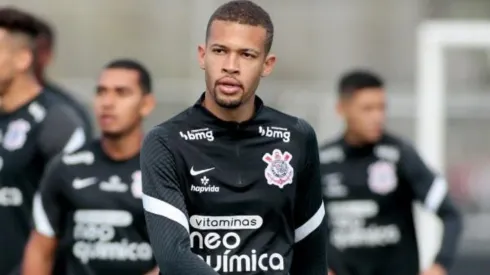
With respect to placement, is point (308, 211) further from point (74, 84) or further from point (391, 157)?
point (74, 84)

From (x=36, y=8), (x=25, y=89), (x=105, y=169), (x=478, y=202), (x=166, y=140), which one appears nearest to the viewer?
(x=166, y=140)

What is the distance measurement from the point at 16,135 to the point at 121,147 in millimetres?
759

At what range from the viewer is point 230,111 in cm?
473

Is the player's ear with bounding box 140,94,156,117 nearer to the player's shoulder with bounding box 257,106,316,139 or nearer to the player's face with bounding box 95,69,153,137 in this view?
the player's face with bounding box 95,69,153,137

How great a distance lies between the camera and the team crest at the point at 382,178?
8.42m

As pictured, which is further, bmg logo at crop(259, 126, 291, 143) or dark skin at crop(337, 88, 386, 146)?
dark skin at crop(337, 88, 386, 146)

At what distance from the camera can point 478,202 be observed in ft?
47.2

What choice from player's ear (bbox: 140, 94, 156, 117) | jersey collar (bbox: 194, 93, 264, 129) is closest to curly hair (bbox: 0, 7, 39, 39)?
player's ear (bbox: 140, 94, 156, 117)

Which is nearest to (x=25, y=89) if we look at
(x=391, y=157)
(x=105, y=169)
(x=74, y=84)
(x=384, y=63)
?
(x=105, y=169)

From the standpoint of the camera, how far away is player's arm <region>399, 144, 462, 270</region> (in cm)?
827

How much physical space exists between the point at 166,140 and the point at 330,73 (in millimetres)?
10991

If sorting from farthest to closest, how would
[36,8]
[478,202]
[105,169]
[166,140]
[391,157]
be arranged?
1. [36,8]
2. [478,202]
3. [391,157]
4. [105,169]
5. [166,140]

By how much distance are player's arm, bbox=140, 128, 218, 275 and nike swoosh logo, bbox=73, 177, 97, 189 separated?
226 cm

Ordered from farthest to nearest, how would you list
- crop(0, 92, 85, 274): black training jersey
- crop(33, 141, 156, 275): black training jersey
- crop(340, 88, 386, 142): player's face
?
crop(340, 88, 386, 142): player's face → crop(0, 92, 85, 274): black training jersey → crop(33, 141, 156, 275): black training jersey
